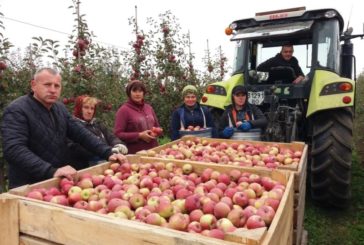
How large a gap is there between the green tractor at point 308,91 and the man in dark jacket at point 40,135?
250 centimetres

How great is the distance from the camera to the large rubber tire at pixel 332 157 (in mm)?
3947

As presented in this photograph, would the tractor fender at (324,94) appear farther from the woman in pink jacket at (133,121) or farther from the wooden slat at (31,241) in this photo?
the wooden slat at (31,241)

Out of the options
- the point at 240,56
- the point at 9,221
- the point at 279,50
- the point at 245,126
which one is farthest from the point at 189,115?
the point at 9,221

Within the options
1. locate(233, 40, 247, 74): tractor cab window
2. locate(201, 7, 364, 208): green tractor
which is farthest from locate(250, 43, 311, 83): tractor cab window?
locate(233, 40, 247, 74): tractor cab window

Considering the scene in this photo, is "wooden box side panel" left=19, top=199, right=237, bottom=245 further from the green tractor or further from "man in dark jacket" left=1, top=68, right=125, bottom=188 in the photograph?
the green tractor

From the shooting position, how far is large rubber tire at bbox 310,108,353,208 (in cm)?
395

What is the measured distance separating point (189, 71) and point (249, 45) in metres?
3.85

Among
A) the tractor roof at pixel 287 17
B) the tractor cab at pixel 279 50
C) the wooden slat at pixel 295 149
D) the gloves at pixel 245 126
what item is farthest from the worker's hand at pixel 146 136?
the tractor roof at pixel 287 17

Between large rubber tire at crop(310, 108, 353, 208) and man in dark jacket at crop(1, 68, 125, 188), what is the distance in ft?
8.09

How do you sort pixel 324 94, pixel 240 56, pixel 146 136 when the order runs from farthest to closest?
pixel 240 56
pixel 324 94
pixel 146 136

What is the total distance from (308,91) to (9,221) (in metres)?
3.91

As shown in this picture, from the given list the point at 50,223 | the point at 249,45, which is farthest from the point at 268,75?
the point at 50,223

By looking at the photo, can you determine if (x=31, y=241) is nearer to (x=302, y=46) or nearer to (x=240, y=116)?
(x=240, y=116)

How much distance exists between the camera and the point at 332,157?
3.94 meters
